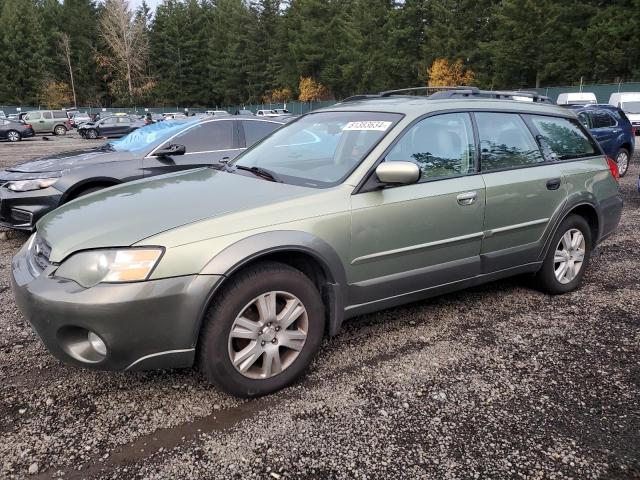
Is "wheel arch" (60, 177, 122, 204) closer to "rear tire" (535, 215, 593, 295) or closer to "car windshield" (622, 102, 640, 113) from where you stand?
"rear tire" (535, 215, 593, 295)

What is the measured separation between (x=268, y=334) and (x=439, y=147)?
1.82 meters

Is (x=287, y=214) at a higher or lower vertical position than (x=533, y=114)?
lower

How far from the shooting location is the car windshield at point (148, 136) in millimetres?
6410

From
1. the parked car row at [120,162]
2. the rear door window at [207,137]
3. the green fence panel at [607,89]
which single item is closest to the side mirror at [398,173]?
the parked car row at [120,162]

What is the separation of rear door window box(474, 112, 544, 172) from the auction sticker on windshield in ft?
2.81

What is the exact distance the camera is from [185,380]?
3035mm

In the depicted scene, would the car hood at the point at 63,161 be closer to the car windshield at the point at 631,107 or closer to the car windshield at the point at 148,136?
the car windshield at the point at 148,136

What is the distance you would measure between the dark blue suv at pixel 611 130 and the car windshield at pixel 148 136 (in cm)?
834

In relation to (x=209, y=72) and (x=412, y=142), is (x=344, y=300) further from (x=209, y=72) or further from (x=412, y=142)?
(x=209, y=72)

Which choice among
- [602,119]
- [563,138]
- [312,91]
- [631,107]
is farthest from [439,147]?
[312,91]

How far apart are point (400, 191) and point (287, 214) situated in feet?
2.69

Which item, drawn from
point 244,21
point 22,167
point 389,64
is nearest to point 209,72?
point 244,21

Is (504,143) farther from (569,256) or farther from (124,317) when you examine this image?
(124,317)

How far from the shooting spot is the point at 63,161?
6.14 meters
